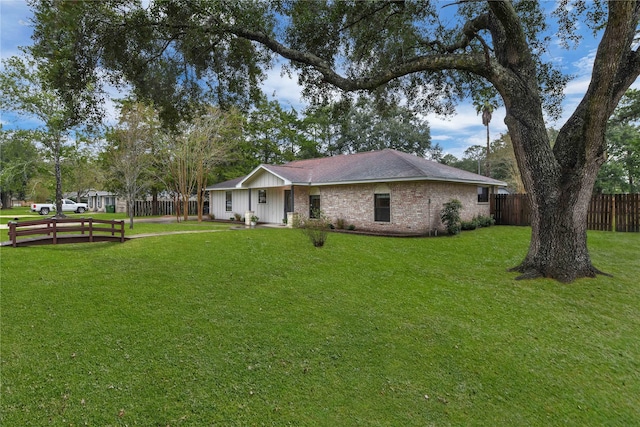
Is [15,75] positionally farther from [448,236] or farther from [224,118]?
[448,236]

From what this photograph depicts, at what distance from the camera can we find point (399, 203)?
14930 mm

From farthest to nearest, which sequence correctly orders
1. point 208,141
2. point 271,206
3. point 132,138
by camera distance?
1. point 208,141
2. point 271,206
3. point 132,138

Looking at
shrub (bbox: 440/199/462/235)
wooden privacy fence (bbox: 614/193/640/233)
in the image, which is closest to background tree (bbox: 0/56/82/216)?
shrub (bbox: 440/199/462/235)

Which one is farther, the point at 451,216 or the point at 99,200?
the point at 99,200

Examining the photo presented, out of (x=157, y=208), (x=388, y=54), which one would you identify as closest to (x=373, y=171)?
(x=388, y=54)

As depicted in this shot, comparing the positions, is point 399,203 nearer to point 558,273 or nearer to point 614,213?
point 558,273

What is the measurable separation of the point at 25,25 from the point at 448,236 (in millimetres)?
14722

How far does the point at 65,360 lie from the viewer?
3896 millimetres

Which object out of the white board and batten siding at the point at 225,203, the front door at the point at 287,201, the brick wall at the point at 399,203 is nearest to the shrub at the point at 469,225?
the brick wall at the point at 399,203

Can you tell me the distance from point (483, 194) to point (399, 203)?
288 inches

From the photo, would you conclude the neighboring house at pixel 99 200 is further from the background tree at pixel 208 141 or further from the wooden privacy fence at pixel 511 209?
the wooden privacy fence at pixel 511 209

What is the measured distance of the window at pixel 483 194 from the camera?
18.6 m

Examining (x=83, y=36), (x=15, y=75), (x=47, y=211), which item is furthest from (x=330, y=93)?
(x=47, y=211)

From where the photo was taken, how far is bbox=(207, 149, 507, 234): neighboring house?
1458 centimetres
